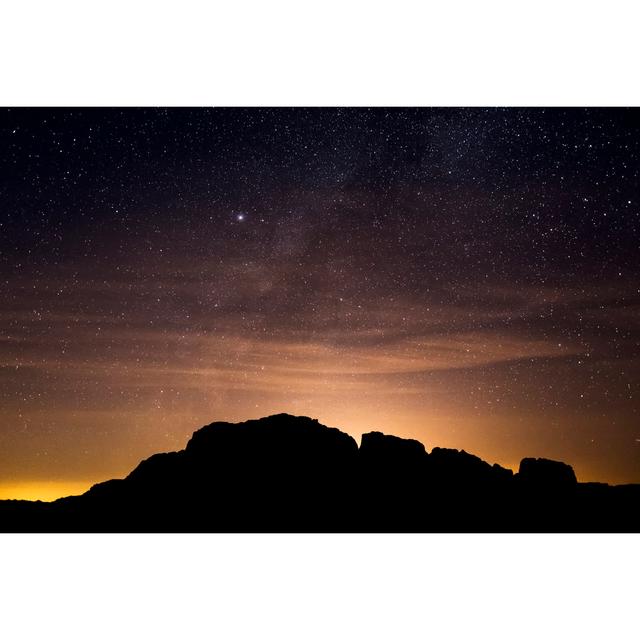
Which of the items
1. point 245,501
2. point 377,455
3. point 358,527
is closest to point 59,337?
point 245,501

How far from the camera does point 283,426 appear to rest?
498 inches

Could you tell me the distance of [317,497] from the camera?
383 inches

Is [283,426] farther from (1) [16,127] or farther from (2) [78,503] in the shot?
(1) [16,127]

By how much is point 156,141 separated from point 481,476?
735 centimetres

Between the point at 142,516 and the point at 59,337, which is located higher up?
the point at 59,337

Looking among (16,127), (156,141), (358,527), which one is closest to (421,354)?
(358,527)

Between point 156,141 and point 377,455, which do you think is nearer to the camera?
point 156,141

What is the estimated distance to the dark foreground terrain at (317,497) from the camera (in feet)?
23.9

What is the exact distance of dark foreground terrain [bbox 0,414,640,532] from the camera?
730 centimetres
